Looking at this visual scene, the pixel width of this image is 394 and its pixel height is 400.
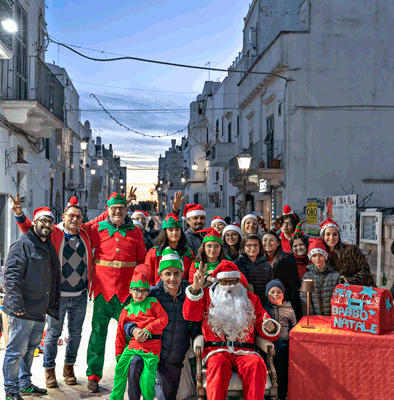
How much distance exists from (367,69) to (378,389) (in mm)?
13253

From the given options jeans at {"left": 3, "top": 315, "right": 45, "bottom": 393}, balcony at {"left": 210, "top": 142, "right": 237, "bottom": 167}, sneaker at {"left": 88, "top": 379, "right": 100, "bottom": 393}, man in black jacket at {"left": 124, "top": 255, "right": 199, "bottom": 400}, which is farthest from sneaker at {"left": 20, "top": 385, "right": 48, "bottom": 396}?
balcony at {"left": 210, "top": 142, "right": 237, "bottom": 167}

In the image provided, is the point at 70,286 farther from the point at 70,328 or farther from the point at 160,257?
the point at 160,257

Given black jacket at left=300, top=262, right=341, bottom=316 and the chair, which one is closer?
the chair

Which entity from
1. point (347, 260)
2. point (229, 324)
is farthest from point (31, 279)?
point (347, 260)

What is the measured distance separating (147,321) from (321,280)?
1.94 metres

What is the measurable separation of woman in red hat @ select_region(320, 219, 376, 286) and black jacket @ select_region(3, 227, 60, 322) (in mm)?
3194

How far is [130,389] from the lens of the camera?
3764 mm

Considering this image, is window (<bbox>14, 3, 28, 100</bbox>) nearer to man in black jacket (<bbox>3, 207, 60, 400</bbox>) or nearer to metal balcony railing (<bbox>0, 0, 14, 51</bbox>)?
metal balcony railing (<bbox>0, 0, 14, 51</bbox>)

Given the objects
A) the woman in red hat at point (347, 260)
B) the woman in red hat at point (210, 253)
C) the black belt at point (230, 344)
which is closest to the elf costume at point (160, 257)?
the woman in red hat at point (210, 253)

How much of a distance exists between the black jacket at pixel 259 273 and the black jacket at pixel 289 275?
0.24 m

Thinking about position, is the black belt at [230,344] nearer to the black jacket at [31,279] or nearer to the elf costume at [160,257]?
the elf costume at [160,257]

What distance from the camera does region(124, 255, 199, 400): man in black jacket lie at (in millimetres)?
3959

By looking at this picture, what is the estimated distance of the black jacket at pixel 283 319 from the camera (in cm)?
418

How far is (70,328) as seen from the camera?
185 inches
